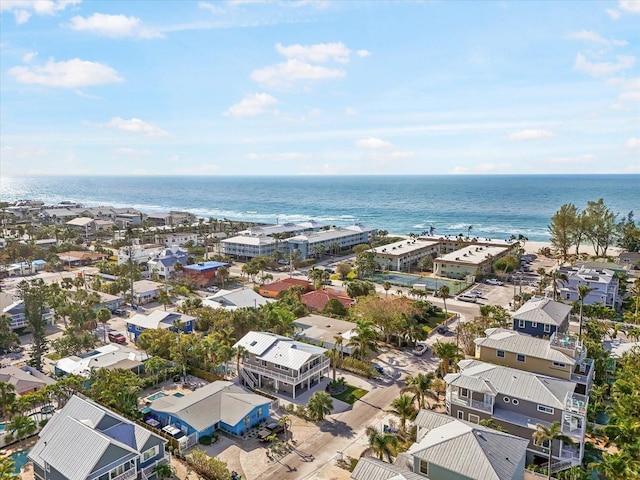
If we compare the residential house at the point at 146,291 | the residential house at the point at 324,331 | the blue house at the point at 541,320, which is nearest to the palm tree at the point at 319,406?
the residential house at the point at 324,331

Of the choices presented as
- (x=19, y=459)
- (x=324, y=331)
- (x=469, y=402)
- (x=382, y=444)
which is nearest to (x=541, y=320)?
(x=469, y=402)

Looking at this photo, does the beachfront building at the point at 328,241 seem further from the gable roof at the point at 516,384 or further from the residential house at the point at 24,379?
the gable roof at the point at 516,384

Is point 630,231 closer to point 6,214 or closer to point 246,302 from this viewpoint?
point 246,302

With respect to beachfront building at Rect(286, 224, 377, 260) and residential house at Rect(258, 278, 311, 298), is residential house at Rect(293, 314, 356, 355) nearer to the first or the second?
residential house at Rect(258, 278, 311, 298)

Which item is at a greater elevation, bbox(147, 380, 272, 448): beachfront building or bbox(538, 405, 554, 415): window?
bbox(538, 405, 554, 415): window

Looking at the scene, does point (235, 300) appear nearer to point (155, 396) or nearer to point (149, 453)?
point (155, 396)

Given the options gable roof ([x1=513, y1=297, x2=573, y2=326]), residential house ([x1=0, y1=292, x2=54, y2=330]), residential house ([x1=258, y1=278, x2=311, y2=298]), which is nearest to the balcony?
gable roof ([x1=513, y1=297, x2=573, y2=326])
